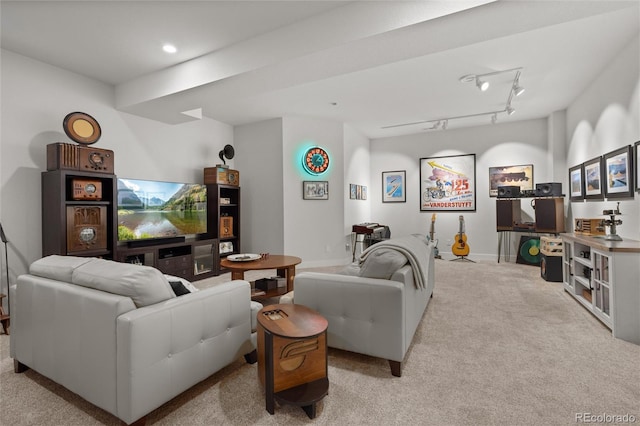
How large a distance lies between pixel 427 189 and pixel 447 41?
4.64 metres

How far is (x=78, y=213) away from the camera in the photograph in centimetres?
334

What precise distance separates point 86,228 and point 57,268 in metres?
1.88

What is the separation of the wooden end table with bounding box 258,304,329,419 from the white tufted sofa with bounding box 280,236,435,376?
13.9 inches

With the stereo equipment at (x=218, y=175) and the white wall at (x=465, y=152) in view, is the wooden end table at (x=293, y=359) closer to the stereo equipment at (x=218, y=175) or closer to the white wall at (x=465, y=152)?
the stereo equipment at (x=218, y=175)

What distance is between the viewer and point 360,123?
601 centimetres

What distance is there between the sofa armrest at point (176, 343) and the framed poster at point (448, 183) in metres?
5.54

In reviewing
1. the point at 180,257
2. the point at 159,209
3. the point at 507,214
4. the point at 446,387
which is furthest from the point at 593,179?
the point at 159,209

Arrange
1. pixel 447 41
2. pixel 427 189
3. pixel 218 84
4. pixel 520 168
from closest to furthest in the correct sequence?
pixel 447 41 → pixel 218 84 → pixel 520 168 → pixel 427 189

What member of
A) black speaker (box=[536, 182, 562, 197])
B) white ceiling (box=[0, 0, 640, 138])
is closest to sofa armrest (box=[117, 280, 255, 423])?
white ceiling (box=[0, 0, 640, 138])

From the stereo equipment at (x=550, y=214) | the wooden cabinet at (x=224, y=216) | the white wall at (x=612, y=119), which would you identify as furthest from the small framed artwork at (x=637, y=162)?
the wooden cabinet at (x=224, y=216)

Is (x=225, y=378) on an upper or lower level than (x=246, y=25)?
lower

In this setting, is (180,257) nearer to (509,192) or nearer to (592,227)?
(592,227)

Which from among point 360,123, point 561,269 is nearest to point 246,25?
point 360,123

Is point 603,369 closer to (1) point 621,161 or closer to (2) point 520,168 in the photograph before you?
(1) point 621,161
